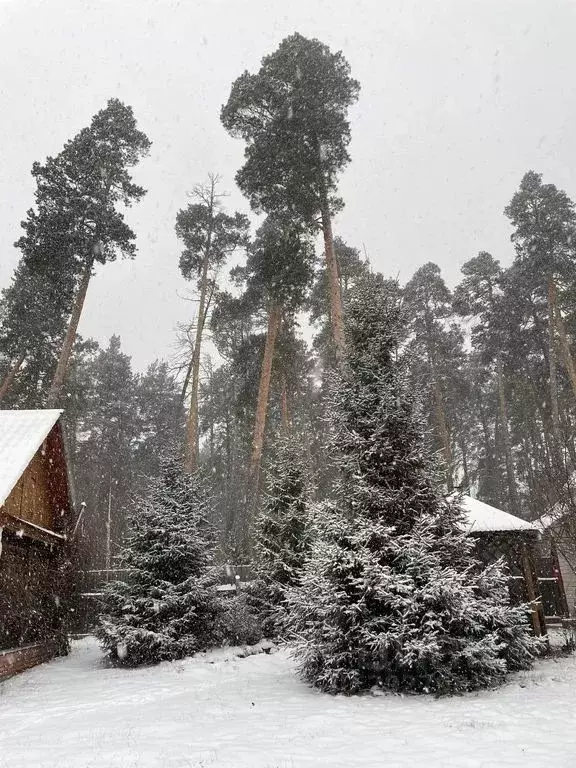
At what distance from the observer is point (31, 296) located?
884 inches

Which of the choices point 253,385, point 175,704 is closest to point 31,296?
point 253,385

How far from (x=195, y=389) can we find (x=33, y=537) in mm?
8932

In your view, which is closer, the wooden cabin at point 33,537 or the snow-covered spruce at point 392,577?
the snow-covered spruce at point 392,577

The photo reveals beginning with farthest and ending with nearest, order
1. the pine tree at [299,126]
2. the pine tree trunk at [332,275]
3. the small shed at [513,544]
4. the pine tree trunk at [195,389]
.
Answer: the pine tree trunk at [195,389] → the pine tree at [299,126] → the pine tree trunk at [332,275] → the small shed at [513,544]

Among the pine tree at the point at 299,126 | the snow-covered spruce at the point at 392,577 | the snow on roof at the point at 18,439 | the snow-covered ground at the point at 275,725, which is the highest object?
the pine tree at the point at 299,126

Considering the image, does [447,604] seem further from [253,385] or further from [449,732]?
[253,385]

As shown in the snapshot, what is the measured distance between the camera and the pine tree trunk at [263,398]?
62.7 ft

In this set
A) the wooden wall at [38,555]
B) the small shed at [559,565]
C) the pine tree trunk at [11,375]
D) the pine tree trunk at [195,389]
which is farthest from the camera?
the pine tree trunk at [11,375]

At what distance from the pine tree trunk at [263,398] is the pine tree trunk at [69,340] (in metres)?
6.74

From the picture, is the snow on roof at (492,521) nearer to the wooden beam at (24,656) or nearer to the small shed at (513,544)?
the small shed at (513,544)

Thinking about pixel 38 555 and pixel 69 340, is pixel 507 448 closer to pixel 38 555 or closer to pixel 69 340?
pixel 69 340

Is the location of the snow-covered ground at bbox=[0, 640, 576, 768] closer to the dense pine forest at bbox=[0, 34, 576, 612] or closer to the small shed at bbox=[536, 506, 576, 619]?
the dense pine forest at bbox=[0, 34, 576, 612]

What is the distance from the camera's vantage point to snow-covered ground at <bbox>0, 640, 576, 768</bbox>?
17.9 ft

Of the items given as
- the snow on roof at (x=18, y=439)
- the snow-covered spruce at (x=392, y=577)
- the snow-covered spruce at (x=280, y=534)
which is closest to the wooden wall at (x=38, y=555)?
the snow on roof at (x=18, y=439)
